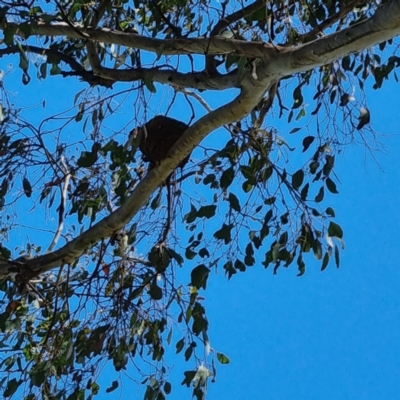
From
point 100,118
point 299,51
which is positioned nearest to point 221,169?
point 100,118

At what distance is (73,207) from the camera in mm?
2396

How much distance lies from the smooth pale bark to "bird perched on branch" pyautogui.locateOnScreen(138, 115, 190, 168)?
7cm

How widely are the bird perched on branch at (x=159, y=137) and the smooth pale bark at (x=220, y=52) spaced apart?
73mm

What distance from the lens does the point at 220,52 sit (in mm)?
1829

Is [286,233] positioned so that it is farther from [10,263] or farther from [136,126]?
[10,263]

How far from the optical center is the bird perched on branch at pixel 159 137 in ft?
6.97

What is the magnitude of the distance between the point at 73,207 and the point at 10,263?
28 cm

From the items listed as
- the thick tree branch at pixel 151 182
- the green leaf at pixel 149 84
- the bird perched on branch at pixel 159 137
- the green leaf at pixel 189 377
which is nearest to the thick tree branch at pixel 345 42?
the thick tree branch at pixel 151 182

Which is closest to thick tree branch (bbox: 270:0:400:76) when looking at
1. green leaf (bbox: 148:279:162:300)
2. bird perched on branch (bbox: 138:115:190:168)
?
bird perched on branch (bbox: 138:115:190:168)

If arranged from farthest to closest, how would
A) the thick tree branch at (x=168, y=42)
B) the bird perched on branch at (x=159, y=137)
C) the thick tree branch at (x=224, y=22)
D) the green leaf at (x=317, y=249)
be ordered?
the bird perched on branch at (x=159, y=137)
the green leaf at (x=317, y=249)
the thick tree branch at (x=224, y=22)
the thick tree branch at (x=168, y=42)

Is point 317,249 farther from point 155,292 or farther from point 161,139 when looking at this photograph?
point 161,139

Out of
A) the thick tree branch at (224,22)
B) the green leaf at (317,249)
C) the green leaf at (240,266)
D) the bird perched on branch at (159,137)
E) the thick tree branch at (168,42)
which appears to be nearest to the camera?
the thick tree branch at (168,42)

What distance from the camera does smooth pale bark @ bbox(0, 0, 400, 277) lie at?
5.10ft

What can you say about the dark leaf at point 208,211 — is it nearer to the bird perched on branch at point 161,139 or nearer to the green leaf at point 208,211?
the green leaf at point 208,211
